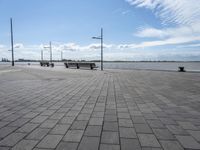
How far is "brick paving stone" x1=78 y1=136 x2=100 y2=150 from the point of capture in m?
3.11

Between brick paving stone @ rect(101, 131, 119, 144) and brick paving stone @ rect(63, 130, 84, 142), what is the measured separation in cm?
46

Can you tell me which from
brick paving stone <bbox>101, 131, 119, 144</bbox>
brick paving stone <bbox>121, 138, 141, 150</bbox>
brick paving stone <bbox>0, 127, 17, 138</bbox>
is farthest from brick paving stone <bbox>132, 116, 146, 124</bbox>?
brick paving stone <bbox>0, 127, 17, 138</bbox>

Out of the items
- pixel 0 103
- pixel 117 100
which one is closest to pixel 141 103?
pixel 117 100

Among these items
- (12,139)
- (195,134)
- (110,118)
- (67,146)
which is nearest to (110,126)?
(110,118)

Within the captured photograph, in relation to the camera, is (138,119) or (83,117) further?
(83,117)

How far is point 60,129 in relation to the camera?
3920mm

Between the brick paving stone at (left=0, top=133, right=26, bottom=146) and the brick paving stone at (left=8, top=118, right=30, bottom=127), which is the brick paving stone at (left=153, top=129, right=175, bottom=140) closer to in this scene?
the brick paving stone at (left=0, top=133, right=26, bottom=146)

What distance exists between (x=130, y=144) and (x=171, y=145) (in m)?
0.74

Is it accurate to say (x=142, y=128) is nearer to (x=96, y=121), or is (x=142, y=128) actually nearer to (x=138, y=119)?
(x=138, y=119)

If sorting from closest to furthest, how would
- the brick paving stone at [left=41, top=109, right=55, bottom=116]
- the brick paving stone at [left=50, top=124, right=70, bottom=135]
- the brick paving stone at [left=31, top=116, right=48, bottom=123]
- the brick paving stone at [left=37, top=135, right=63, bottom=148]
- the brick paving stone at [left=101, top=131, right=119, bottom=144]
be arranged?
the brick paving stone at [left=37, top=135, right=63, bottom=148], the brick paving stone at [left=101, top=131, right=119, bottom=144], the brick paving stone at [left=50, top=124, right=70, bottom=135], the brick paving stone at [left=31, top=116, right=48, bottom=123], the brick paving stone at [left=41, top=109, right=55, bottom=116]

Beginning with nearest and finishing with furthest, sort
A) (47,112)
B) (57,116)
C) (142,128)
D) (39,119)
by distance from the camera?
(142,128) → (39,119) → (57,116) → (47,112)

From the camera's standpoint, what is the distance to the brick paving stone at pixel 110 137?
3349mm

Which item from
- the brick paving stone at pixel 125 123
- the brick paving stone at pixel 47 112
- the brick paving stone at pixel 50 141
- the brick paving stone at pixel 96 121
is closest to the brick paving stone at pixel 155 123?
the brick paving stone at pixel 125 123

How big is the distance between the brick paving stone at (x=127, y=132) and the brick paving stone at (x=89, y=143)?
56 centimetres
